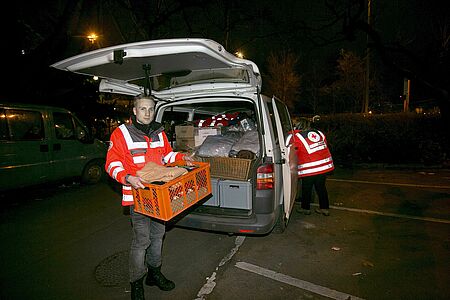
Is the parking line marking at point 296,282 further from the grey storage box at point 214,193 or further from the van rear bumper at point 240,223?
the grey storage box at point 214,193

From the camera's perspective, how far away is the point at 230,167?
320 cm

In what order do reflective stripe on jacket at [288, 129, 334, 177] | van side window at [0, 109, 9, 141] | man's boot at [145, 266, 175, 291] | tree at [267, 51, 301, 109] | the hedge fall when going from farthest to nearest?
tree at [267, 51, 301, 109] < the hedge < van side window at [0, 109, 9, 141] < reflective stripe on jacket at [288, 129, 334, 177] < man's boot at [145, 266, 175, 291]

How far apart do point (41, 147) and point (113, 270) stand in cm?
402

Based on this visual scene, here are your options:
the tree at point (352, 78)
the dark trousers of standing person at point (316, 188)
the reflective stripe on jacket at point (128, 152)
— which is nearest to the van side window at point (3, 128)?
the reflective stripe on jacket at point (128, 152)

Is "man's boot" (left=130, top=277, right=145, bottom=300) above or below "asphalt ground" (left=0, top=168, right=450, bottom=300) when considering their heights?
above

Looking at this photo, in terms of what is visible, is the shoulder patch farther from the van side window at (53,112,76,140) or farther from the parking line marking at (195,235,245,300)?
the van side window at (53,112,76,140)

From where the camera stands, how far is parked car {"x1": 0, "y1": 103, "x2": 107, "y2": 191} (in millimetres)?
5395

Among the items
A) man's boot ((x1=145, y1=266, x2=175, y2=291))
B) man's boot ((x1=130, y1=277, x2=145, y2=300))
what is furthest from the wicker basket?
man's boot ((x1=130, y1=277, x2=145, y2=300))

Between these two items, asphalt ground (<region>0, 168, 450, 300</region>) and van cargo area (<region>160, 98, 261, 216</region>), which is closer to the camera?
asphalt ground (<region>0, 168, 450, 300</region>)

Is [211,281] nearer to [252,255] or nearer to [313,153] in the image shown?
[252,255]

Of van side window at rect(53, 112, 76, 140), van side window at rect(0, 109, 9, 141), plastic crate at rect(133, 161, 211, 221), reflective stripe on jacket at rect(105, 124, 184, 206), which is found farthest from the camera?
van side window at rect(53, 112, 76, 140)

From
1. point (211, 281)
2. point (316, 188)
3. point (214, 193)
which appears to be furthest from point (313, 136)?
point (211, 281)

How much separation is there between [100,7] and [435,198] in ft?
46.1

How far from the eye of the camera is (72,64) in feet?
9.23
